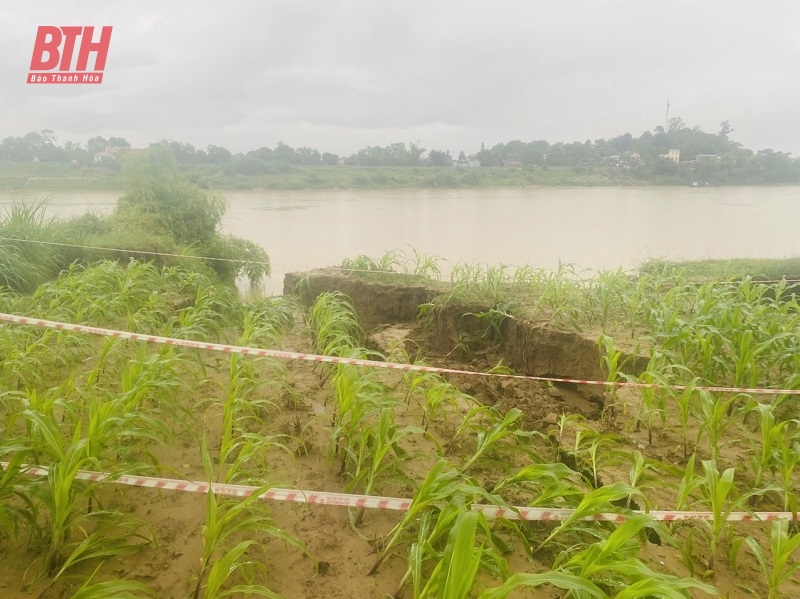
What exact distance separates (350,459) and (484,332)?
2237mm

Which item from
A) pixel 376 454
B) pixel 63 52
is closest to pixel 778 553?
pixel 376 454

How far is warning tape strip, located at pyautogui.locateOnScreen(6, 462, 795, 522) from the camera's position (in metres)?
1.29

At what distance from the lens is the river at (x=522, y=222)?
5.85m

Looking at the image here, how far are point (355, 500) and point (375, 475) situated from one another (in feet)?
0.50

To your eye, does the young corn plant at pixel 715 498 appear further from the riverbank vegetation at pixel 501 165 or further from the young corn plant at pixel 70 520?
the riverbank vegetation at pixel 501 165

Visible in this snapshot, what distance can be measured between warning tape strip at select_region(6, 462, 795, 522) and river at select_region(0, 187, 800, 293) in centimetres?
413

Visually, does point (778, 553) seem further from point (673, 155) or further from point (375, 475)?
point (673, 155)

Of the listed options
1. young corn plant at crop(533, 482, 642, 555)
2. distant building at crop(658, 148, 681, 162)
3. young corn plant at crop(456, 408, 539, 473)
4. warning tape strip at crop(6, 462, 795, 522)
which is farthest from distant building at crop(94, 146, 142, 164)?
distant building at crop(658, 148, 681, 162)

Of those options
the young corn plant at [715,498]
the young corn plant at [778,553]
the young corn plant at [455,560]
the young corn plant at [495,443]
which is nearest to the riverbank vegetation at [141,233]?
the young corn plant at [495,443]

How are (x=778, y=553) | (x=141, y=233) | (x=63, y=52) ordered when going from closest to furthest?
(x=778, y=553), (x=63, y=52), (x=141, y=233)

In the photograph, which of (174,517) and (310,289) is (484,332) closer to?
(310,289)

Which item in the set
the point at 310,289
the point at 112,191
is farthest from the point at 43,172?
the point at 310,289

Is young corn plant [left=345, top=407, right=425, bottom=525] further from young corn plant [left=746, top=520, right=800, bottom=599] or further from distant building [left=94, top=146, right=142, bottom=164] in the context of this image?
distant building [left=94, top=146, right=142, bottom=164]

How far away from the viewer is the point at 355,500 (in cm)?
136
